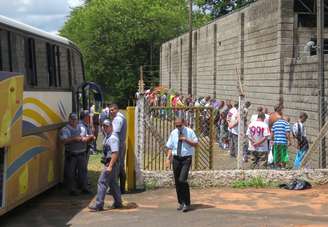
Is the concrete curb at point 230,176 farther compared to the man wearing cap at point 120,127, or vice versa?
the concrete curb at point 230,176

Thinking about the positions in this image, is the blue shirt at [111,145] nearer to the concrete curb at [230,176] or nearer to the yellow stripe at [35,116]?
the yellow stripe at [35,116]

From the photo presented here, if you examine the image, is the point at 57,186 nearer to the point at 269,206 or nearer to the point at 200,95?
the point at 269,206

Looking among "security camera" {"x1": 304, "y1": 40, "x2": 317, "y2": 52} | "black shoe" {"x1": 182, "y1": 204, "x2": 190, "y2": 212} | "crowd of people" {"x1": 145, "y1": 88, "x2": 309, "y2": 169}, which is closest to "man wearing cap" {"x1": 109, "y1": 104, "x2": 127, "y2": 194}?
"crowd of people" {"x1": 145, "y1": 88, "x2": 309, "y2": 169}

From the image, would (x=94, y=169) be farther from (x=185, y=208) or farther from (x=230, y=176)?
(x=185, y=208)

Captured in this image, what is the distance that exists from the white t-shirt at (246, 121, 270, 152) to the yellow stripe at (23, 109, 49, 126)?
5.70 metres

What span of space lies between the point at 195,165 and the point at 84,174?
2383 millimetres

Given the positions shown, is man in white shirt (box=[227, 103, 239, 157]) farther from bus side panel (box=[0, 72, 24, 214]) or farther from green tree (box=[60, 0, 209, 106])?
green tree (box=[60, 0, 209, 106])

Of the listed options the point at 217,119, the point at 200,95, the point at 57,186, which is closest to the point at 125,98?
the point at 200,95

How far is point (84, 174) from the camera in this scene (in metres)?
12.7

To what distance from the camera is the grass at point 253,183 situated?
514 inches

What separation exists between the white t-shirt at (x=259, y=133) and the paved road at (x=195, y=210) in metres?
2.45

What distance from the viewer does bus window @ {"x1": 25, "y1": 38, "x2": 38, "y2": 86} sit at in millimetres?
10648

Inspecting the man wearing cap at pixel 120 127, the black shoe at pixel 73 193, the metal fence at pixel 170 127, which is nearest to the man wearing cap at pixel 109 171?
the man wearing cap at pixel 120 127

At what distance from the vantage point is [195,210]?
10.8 metres
